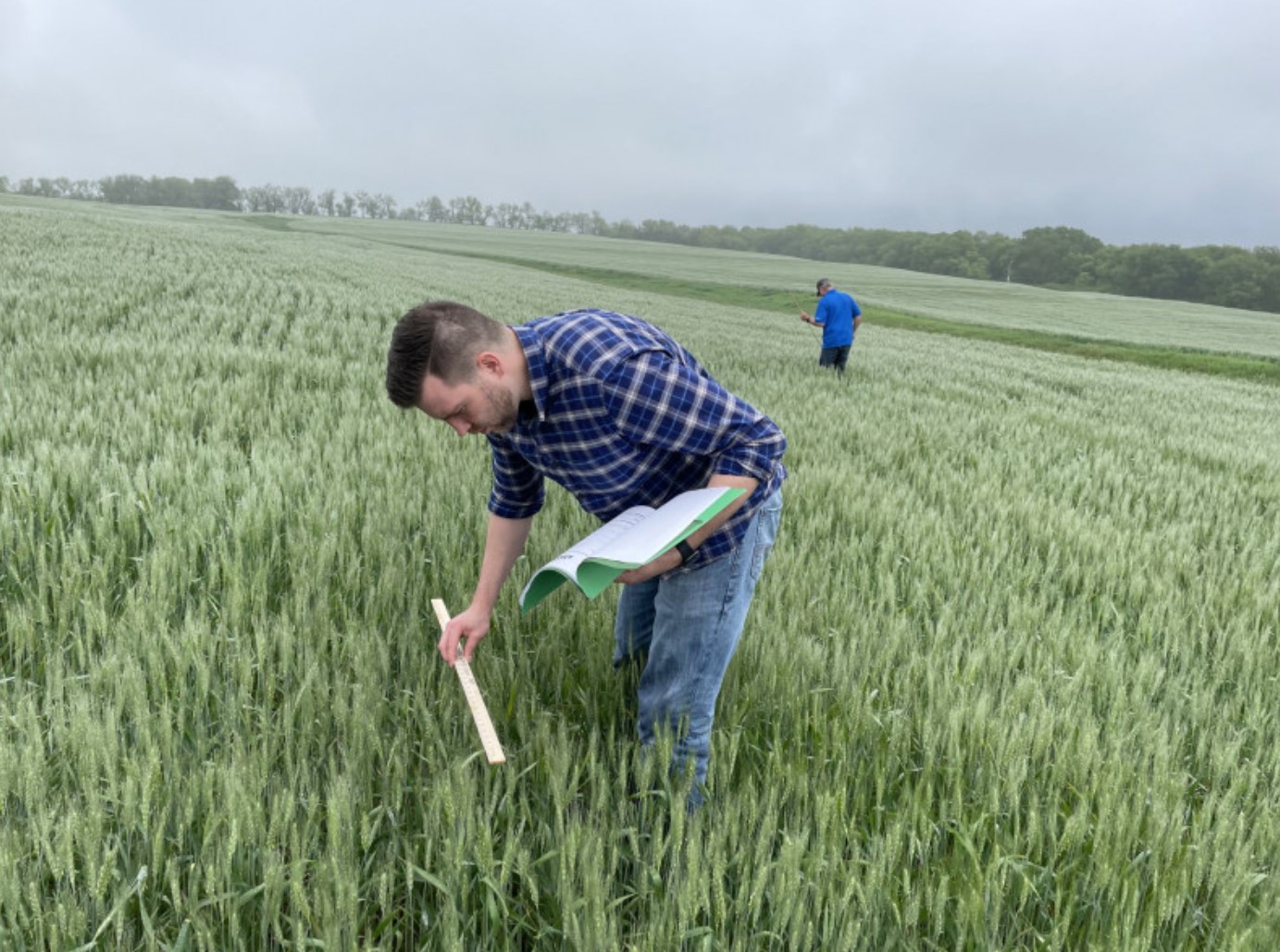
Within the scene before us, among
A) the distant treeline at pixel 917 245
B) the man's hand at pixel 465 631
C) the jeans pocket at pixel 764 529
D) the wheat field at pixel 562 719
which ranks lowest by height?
the wheat field at pixel 562 719

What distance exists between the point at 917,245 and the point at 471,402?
4446 inches

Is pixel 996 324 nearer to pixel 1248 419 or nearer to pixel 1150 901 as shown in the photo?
pixel 1248 419

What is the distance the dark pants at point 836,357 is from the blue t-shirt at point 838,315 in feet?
0.76

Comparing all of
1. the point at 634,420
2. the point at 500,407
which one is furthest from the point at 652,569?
the point at 500,407

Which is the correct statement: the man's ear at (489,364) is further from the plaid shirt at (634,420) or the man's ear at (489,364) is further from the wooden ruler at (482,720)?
the wooden ruler at (482,720)

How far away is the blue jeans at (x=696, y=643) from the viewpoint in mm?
1911

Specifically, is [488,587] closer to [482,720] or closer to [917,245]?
[482,720]

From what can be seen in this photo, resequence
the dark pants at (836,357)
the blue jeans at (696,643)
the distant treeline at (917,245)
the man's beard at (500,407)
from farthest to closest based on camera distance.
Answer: the distant treeline at (917,245) → the dark pants at (836,357) → the blue jeans at (696,643) → the man's beard at (500,407)

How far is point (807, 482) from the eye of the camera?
4.80 meters

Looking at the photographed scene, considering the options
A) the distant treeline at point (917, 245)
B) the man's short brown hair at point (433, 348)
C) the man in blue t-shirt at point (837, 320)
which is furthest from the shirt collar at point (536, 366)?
the distant treeline at point (917, 245)

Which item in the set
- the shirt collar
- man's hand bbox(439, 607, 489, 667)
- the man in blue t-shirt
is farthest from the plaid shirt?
the man in blue t-shirt

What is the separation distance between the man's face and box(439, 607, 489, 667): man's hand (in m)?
0.56

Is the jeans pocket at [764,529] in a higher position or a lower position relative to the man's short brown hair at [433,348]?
lower

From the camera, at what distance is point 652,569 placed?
1.60 metres
